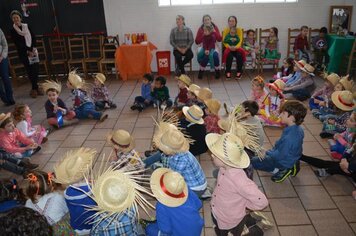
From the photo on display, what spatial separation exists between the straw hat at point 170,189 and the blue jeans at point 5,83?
16.8 feet

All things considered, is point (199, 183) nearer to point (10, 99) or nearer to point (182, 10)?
point (10, 99)

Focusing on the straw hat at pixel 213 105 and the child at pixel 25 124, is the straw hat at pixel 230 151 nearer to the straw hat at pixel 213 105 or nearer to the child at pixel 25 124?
the straw hat at pixel 213 105

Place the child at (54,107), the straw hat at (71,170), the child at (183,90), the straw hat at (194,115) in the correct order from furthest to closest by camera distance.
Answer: the child at (183,90) < the child at (54,107) < the straw hat at (194,115) < the straw hat at (71,170)

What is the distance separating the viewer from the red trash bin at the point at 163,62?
25.9ft

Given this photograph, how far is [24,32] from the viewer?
253 inches

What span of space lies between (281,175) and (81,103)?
3.64 meters

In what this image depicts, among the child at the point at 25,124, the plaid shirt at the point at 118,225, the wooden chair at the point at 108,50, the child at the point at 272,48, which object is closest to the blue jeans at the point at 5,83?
the child at the point at 25,124

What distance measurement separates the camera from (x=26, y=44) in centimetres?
651

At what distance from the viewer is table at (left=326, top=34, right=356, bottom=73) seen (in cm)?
704

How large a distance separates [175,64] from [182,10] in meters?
1.33

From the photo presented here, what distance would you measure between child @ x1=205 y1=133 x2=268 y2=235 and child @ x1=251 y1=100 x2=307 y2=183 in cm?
115

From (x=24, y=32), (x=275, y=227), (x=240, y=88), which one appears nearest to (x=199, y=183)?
(x=275, y=227)

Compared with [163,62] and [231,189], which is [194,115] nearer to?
[231,189]

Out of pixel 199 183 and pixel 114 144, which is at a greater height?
pixel 114 144
